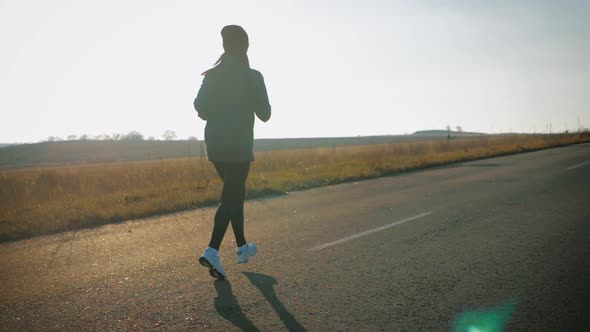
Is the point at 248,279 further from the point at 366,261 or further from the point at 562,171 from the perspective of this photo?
the point at 562,171

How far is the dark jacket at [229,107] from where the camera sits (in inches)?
142

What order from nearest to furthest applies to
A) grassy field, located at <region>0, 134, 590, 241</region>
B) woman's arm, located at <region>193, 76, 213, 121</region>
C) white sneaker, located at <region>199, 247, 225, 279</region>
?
white sneaker, located at <region>199, 247, 225, 279</region>
woman's arm, located at <region>193, 76, 213, 121</region>
grassy field, located at <region>0, 134, 590, 241</region>

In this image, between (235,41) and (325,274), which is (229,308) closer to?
(325,274)

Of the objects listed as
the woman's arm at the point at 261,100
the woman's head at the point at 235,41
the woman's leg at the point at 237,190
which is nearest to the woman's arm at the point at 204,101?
the woman's head at the point at 235,41

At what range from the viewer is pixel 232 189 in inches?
146

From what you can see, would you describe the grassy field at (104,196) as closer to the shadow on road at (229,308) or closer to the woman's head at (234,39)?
the shadow on road at (229,308)

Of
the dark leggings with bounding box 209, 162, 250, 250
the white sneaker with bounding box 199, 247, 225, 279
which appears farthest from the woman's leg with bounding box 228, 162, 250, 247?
the white sneaker with bounding box 199, 247, 225, 279

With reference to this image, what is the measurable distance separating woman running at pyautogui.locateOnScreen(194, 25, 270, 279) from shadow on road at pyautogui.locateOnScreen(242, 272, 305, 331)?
31 centimetres

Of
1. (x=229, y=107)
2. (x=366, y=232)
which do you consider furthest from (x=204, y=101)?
(x=366, y=232)

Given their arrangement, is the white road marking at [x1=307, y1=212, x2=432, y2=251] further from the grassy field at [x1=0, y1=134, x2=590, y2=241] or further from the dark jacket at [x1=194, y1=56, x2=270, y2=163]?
the grassy field at [x1=0, y1=134, x2=590, y2=241]

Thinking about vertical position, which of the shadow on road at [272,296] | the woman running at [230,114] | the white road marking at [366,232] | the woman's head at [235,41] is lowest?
the shadow on road at [272,296]

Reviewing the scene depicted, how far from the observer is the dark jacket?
3.62 meters

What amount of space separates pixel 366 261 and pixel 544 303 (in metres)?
1.55

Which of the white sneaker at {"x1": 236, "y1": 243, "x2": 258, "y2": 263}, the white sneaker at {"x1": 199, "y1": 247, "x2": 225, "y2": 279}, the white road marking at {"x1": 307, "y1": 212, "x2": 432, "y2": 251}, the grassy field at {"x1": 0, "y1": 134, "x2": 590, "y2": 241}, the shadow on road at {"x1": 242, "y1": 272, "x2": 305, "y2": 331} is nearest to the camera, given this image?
the shadow on road at {"x1": 242, "y1": 272, "x2": 305, "y2": 331}
